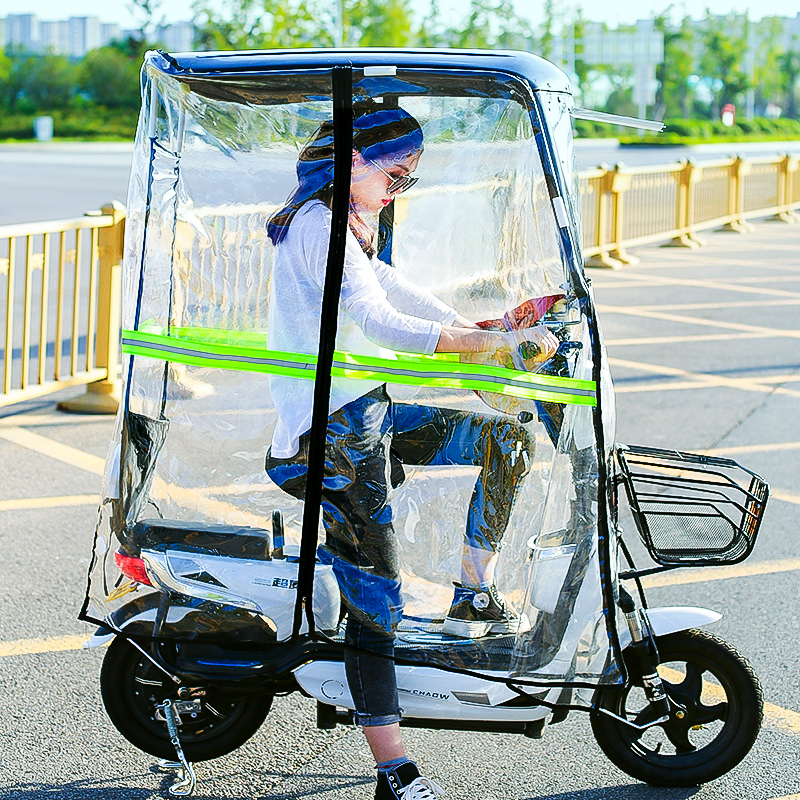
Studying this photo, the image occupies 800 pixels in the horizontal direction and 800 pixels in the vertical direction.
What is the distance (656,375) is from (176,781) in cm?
572

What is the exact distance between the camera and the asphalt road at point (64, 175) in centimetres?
1856

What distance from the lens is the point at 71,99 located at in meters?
63.6

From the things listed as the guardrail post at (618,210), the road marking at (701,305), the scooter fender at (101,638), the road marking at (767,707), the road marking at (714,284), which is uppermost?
the guardrail post at (618,210)

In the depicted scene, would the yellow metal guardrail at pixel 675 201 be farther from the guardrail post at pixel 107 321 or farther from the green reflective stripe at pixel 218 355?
the green reflective stripe at pixel 218 355

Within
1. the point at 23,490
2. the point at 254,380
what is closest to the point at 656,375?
the point at 23,490

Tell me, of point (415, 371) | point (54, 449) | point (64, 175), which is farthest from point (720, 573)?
point (64, 175)

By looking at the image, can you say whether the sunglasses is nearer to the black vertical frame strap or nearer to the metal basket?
the black vertical frame strap

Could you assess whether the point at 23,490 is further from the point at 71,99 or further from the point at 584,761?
the point at 71,99

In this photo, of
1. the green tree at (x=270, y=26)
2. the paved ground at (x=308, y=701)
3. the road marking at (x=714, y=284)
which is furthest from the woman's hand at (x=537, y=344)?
the green tree at (x=270, y=26)

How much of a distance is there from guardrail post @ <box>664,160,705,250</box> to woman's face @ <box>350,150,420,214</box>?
1316 cm

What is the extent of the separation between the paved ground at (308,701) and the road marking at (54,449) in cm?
1

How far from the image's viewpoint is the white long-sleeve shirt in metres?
2.56

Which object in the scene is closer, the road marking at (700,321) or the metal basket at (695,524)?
the metal basket at (695,524)

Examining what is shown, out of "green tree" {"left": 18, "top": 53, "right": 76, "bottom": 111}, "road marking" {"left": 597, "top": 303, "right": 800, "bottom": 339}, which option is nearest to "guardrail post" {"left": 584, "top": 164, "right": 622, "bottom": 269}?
"road marking" {"left": 597, "top": 303, "right": 800, "bottom": 339}
